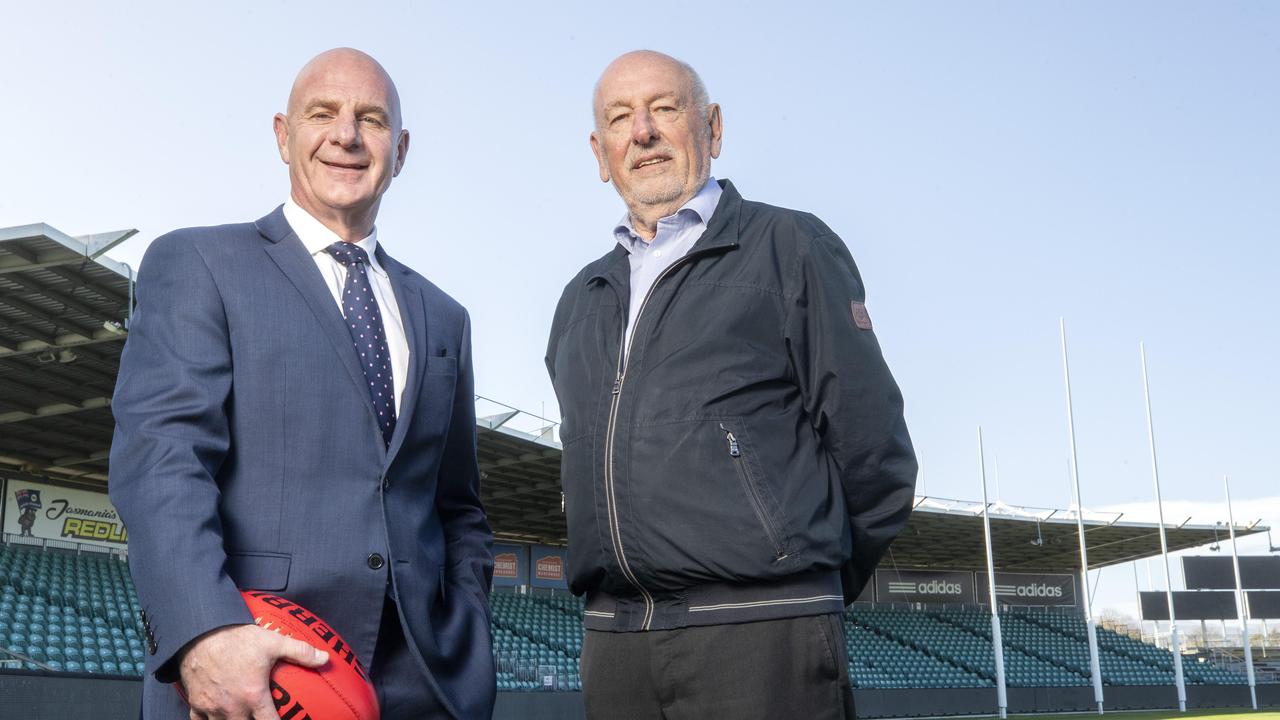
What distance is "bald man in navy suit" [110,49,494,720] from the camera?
194 centimetres

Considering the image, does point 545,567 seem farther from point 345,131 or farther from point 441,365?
point 345,131

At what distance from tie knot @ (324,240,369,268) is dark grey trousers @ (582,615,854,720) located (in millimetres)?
1085

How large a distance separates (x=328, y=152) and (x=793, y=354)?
3.81 feet

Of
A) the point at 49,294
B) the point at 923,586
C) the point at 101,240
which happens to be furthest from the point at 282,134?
the point at 923,586

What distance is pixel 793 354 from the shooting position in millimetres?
2490

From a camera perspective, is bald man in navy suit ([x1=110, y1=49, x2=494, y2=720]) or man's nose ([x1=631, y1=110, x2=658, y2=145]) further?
man's nose ([x1=631, y1=110, x2=658, y2=145])

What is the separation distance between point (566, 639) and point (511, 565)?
4066mm

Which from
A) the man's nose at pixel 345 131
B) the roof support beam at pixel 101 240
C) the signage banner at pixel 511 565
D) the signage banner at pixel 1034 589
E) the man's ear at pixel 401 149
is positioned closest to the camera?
the man's nose at pixel 345 131

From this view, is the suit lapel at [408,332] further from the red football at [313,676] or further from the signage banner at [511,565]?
the signage banner at [511,565]

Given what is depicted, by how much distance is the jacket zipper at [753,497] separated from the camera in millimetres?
2264

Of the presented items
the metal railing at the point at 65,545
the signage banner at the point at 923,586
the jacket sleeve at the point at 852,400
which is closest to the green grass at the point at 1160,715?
the signage banner at the point at 923,586

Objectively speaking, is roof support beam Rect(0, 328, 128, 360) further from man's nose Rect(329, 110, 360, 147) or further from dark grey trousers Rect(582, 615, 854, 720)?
dark grey trousers Rect(582, 615, 854, 720)

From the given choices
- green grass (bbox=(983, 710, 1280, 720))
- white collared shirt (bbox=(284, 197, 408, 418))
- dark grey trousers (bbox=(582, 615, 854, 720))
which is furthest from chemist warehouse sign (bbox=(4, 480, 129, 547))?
green grass (bbox=(983, 710, 1280, 720))

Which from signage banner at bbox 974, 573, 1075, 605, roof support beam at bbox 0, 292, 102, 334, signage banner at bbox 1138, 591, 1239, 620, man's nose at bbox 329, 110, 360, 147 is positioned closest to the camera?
man's nose at bbox 329, 110, 360, 147
